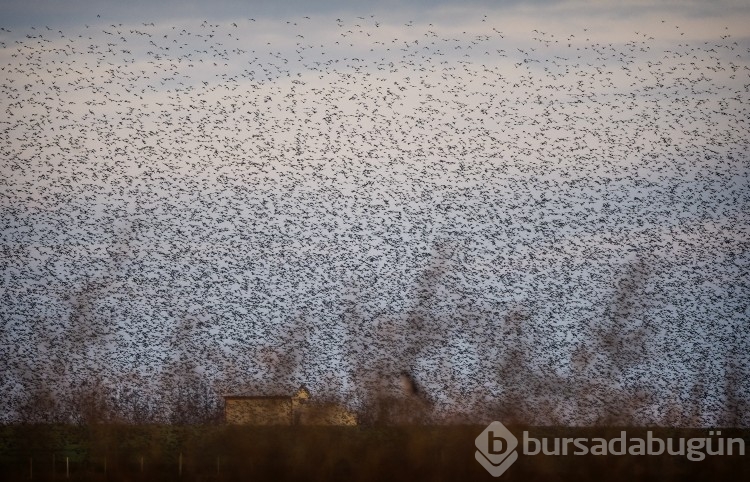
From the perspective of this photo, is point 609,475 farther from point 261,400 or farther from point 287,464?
point 261,400

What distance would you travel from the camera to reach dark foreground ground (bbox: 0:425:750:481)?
23594 mm

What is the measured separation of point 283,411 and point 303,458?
4303mm

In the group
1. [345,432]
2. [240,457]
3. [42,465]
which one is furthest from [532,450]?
[42,465]

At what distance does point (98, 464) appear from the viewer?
79.8ft

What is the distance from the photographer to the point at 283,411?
2828 cm

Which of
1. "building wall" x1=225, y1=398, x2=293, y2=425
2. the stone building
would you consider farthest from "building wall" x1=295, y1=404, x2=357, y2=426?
"building wall" x1=225, y1=398, x2=293, y2=425

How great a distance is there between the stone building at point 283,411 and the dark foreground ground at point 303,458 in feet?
3.10

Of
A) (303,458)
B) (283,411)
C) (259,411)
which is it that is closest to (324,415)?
(283,411)

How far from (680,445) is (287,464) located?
8.36 meters

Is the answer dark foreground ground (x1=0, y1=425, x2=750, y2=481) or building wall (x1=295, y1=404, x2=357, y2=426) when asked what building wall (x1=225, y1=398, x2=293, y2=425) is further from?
dark foreground ground (x1=0, y1=425, x2=750, y2=481)

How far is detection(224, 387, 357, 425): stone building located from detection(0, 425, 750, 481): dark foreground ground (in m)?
0.94

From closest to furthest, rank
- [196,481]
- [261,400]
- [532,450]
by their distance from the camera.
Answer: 1. [196,481]
2. [532,450]
3. [261,400]

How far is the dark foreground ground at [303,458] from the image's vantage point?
23.6 meters

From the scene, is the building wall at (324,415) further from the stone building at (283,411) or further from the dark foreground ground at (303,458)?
the dark foreground ground at (303,458)
